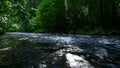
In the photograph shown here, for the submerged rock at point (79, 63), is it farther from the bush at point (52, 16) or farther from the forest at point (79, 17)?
the bush at point (52, 16)

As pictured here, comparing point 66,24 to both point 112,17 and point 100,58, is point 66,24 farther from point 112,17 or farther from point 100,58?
point 100,58

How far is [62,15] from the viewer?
36.1 m

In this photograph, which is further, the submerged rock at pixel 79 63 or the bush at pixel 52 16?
the bush at pixel 52 16

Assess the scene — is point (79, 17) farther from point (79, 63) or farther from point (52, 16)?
point (79, 63)

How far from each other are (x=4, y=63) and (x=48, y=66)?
6.06 ft

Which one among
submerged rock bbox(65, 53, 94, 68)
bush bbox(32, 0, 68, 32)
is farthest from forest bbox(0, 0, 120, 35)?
submerged rock bbox(65, 53, 94, 68)

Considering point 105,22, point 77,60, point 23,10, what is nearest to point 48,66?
point 77,60

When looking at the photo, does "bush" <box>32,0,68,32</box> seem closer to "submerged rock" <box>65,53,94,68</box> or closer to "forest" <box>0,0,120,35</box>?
"forest" <box>0,0,120,35</box>

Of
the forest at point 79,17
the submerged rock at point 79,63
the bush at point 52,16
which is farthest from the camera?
the bush at point 52,16

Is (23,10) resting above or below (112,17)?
above

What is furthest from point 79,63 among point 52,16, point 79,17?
point 52,16

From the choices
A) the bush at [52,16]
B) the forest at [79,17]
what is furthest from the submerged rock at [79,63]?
the bush at [52,16]

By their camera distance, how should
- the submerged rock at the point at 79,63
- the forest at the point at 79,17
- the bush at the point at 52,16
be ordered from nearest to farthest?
the submerged rock at the point at 79,63, the forest at the point at 79,17, the bush at the point at 52,16

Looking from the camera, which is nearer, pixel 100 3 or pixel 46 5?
pixel 100 3
